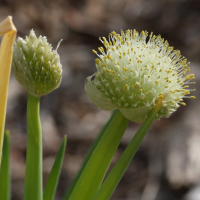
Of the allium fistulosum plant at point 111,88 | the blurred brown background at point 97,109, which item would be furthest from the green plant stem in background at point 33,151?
the blurred brown background at point 97,109

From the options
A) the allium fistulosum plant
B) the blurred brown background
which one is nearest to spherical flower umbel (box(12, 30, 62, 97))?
the allium fistulosum plant

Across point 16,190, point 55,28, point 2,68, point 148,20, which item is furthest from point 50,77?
point 148,20

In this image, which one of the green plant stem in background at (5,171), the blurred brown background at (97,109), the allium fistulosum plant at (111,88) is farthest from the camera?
the blurred brown background at (97,109)

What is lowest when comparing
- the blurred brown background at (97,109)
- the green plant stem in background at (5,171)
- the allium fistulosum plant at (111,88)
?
the green plant stem in background at (5,171)

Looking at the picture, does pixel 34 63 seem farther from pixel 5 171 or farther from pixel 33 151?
pixel 5 171

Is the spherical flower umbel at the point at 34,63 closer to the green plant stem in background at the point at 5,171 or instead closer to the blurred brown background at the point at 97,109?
the green plant stem in background at the point at 5,171

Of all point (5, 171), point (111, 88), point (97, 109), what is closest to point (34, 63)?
point (111, 88)
